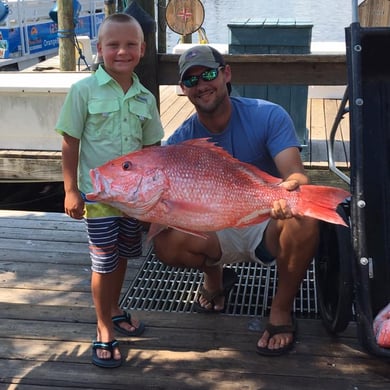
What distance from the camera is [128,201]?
2.32 meters

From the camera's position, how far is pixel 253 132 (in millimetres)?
2918

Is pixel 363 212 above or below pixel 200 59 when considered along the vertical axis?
below

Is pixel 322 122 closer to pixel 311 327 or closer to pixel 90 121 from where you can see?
pixel 311 327

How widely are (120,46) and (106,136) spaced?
41 cm

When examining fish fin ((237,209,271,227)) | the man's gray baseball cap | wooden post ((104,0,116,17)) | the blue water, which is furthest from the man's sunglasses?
the blue water

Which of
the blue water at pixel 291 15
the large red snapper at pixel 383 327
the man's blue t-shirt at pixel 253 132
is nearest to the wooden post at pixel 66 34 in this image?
the blue water at pixel 291 15

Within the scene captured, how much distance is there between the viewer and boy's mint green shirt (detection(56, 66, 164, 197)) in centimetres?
260

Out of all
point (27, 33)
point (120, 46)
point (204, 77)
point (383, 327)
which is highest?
point (27, 33)

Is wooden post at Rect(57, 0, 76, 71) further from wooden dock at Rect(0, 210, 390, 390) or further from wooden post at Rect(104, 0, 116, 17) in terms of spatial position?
wooden dock at Rect(0, 210, 390, 390)

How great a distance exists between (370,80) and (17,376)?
7.21ft

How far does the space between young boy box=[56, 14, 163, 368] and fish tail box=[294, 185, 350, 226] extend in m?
0.84

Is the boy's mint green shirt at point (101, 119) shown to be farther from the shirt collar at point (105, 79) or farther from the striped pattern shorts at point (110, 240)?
the striped pattern shorts at point (110, 240)

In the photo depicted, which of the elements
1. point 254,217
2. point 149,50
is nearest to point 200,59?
point 254,217

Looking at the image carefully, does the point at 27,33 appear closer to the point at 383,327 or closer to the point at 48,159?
the point at 48,159
